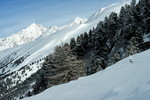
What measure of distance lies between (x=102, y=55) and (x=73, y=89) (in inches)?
2522

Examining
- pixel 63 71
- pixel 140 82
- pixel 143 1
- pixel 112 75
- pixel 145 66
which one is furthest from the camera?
pixel 143 1

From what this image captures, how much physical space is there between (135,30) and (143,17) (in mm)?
4061

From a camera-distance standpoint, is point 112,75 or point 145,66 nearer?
point 145,66

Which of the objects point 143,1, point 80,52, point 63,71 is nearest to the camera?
point 63,71

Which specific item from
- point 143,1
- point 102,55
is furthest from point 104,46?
point 143,1

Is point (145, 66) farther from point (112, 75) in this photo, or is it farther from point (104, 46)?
point (104, 46)

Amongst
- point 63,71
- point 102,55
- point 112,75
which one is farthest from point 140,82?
point 102,55

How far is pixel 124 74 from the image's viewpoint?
42.9 feet

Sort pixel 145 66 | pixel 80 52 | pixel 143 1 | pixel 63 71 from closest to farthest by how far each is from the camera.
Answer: pixel 145 66
pixel 63 71
pixel 143 1
pixel 80 52

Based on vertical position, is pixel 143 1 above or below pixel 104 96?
above

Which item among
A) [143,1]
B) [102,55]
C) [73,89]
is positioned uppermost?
[143,1]

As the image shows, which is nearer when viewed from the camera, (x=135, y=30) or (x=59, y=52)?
(x=59, y=52)

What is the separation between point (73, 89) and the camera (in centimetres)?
1474

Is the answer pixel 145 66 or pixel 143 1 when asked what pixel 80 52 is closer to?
→ pixel 143 1
